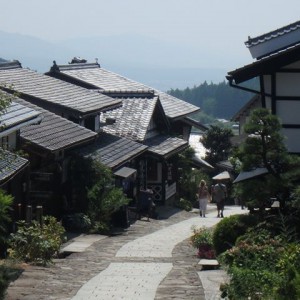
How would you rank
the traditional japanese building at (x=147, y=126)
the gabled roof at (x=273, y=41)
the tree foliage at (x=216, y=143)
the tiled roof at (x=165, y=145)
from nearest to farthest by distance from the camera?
the gabled roof at (x=273, y=41) → the tiled roof at (x=165, y=145) → the traditional japanese building at (x=147, y=126) → the tree foliage at (x=216, y=143)

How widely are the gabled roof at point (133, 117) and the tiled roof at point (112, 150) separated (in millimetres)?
1367

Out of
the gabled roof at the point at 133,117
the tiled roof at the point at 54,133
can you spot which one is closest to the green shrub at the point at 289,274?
the tiled roof at the point at 54,133

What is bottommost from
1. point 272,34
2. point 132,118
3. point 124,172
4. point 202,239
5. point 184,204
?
point 184,204

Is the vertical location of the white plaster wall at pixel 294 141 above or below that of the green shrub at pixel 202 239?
above

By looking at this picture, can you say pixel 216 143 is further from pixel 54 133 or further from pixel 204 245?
pixel 204 245

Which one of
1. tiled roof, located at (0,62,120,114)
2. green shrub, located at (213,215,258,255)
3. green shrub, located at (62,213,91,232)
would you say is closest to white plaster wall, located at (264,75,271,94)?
green shrub, located at (213,215,258,255)

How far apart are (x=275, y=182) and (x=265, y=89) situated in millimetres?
→ 2908

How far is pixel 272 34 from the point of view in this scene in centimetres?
1925

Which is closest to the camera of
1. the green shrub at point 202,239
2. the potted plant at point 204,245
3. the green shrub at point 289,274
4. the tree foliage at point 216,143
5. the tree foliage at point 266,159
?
the green shrub at point 289,274

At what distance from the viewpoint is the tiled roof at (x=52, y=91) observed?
1261 inches

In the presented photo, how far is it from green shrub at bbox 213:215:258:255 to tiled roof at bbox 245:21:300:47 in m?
3.91

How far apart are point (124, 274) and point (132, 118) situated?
21963 millimetres

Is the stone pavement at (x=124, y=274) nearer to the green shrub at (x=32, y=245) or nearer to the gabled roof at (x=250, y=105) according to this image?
the green shrub at (x=32, y=245)

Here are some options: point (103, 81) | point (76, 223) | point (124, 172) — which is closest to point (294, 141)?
point (76, 223)
